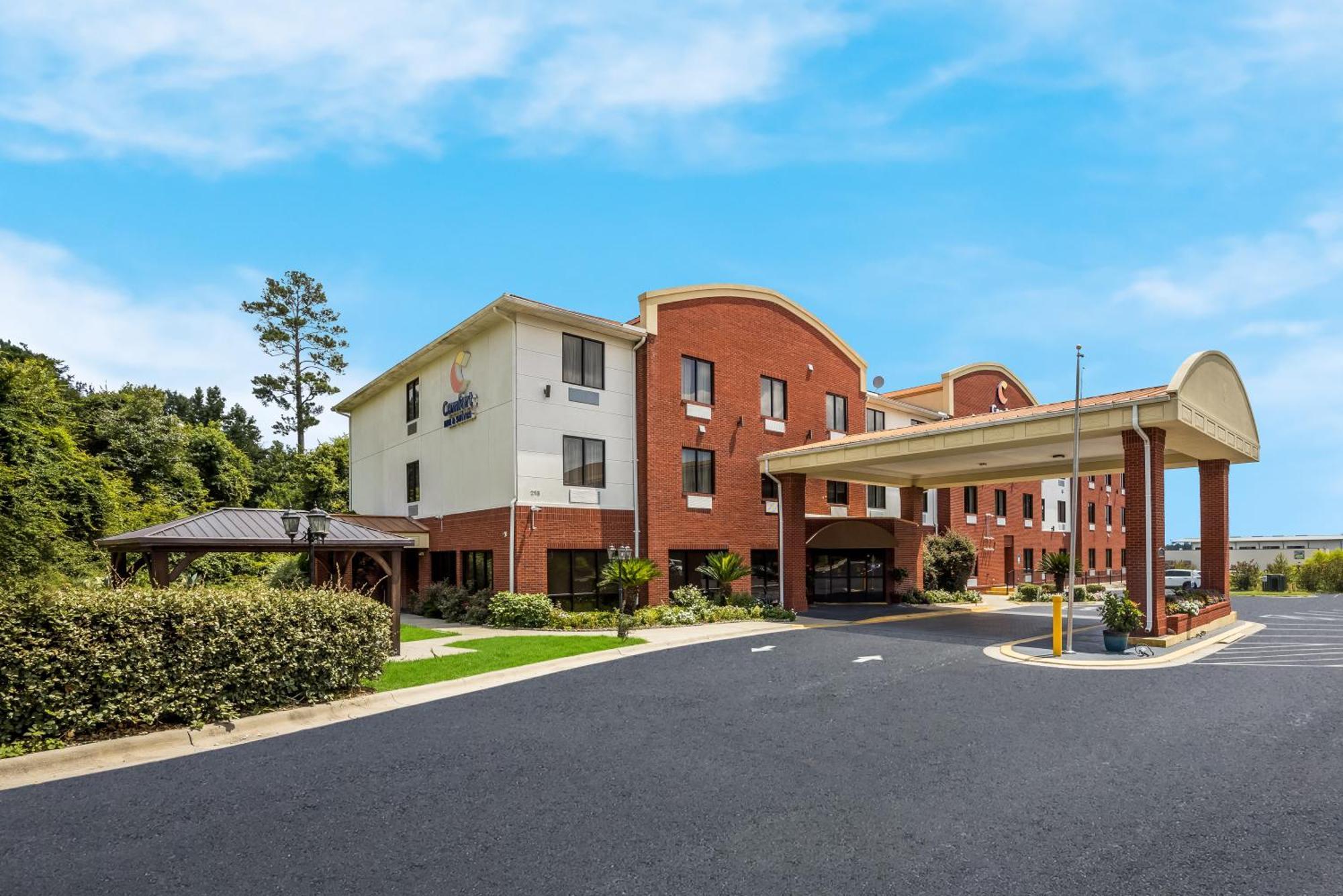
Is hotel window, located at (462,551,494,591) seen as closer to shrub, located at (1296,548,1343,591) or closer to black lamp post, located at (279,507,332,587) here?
black lamp post, located at (279,507,332,587)

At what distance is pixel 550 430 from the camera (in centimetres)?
2303

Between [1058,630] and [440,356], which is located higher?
[440,356]

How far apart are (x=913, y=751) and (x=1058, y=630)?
9.33 m

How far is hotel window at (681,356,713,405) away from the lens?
2577cm

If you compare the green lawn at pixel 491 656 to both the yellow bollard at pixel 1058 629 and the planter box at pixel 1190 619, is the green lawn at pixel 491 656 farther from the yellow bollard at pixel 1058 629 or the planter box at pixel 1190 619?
the planter box at pixel 1190 619

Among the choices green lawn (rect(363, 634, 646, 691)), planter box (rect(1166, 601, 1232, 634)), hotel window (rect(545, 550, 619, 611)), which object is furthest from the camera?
hotel window (rect(545, 550, 619, 611))

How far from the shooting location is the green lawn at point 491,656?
43.9ft

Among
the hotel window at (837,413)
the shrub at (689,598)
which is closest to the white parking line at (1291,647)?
the shrub at (689,598)

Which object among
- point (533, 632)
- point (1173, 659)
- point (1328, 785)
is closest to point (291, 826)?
point (1328, 785)

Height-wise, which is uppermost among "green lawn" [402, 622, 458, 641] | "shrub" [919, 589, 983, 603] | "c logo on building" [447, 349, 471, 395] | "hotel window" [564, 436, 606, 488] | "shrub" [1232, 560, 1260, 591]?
"c logo on building" [447, 349, 471, 395]

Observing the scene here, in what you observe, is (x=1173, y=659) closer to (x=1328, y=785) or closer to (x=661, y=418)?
(x=1328, y=785)

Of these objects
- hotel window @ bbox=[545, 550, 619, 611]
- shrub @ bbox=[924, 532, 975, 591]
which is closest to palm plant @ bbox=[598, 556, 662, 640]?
hotel window @ bbox=[545, 550, 619, 611]

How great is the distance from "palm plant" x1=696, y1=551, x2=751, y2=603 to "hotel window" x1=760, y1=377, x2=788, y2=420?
5.85 m

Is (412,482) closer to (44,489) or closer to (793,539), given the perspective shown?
(44,489)
